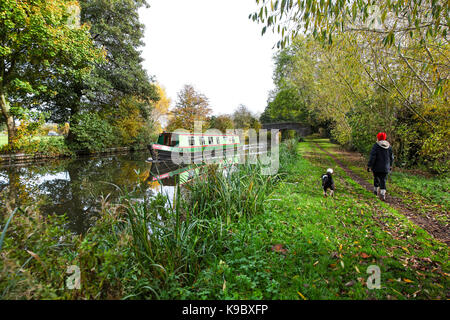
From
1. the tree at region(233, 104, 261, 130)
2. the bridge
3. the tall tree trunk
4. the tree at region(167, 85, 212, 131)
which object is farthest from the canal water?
the bridge

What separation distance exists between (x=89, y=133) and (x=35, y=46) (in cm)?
630

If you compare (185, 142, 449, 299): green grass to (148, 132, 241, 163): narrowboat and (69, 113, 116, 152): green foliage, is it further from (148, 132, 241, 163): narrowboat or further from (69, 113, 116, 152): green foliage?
(69, 113, 116, 152): green foliage

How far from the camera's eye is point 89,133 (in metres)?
15.2

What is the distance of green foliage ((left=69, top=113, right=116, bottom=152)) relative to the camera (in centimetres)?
1456

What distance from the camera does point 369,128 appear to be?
335 inches

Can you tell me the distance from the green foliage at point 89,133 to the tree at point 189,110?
25.4 feet

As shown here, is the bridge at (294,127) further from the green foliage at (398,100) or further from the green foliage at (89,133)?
the green foliage at (89,133)

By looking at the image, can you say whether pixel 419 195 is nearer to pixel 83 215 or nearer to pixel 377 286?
pixel 377 286

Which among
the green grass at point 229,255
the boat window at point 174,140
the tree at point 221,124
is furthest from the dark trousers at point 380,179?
the tree at point 221,124

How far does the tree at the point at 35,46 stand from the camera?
9141 mm

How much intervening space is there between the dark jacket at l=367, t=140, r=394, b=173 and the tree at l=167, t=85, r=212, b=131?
1922 cm

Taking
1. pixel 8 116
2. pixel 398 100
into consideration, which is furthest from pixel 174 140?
pixel 398 100
